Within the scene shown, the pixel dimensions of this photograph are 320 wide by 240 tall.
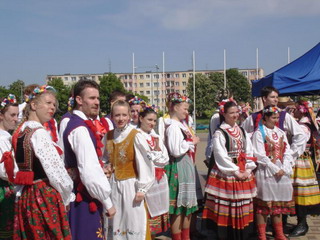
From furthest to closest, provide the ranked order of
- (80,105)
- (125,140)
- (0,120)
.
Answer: (0,120)
(125,140)
(80,105)

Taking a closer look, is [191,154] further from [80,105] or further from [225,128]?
[80,105]

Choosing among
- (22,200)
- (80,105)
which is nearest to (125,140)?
(80,105)

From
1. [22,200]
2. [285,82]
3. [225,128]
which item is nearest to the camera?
[22,200]

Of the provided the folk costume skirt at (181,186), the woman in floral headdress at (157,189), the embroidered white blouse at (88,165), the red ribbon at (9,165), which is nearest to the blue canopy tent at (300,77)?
the folk costume skirt at (181,186)

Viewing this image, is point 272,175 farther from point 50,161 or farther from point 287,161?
point 50,161

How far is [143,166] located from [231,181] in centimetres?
151

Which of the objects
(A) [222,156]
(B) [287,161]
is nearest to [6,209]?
(A) [222,156]

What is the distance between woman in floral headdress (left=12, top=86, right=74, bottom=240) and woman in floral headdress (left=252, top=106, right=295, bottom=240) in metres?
2.81

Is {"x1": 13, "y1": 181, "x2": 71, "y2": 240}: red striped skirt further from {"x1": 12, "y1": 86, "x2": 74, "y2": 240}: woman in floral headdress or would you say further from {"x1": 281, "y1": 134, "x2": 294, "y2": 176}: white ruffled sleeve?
{"x1": 281, "y1": 134, "x2": 294, "y2": 176}: white ruffled sleeve

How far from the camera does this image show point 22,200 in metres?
2.97

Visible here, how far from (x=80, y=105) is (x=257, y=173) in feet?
8.81

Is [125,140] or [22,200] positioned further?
[125,140]

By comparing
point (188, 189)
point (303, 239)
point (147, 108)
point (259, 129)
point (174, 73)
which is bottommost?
point (303, 239)

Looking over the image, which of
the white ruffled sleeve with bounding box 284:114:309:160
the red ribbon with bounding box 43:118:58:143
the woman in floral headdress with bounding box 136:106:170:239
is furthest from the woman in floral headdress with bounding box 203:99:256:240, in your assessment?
the red ribbon with bounding box 43:118:58:143
